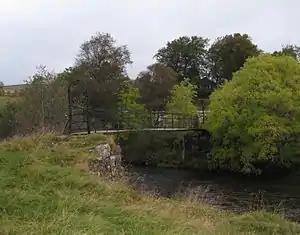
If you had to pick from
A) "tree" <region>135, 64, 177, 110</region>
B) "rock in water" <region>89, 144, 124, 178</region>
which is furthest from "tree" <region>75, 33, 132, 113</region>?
"rock in water" <region>89, 144, 124, 178</region>

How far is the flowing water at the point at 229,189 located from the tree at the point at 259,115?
93.9 inches

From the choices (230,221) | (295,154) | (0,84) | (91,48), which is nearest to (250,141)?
(295,154)

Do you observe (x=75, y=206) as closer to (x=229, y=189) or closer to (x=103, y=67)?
(x=229, y=189)

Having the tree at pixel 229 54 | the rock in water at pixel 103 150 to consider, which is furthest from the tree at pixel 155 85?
the rock in water at pixel 103 150

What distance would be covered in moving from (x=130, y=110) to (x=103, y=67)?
743cm

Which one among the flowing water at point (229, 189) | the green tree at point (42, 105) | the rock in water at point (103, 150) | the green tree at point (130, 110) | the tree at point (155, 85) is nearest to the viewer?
the rock in water at point (103, 150)

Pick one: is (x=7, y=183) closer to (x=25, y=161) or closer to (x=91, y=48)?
(x=25, y=161)

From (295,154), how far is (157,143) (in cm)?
1281

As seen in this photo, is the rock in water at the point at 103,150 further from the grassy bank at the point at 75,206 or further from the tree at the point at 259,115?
the tree at the point at 259,115

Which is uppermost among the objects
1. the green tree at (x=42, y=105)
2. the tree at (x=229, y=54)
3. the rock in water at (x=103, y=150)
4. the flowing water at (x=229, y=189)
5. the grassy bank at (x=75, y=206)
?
the tree at (x=229, y=54)

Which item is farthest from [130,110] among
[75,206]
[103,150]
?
[75,206]

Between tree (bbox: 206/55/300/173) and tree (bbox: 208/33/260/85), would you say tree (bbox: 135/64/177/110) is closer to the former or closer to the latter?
tree (bbox: 208/33/260/85)

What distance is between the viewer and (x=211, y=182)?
104ft

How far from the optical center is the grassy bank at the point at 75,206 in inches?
297
